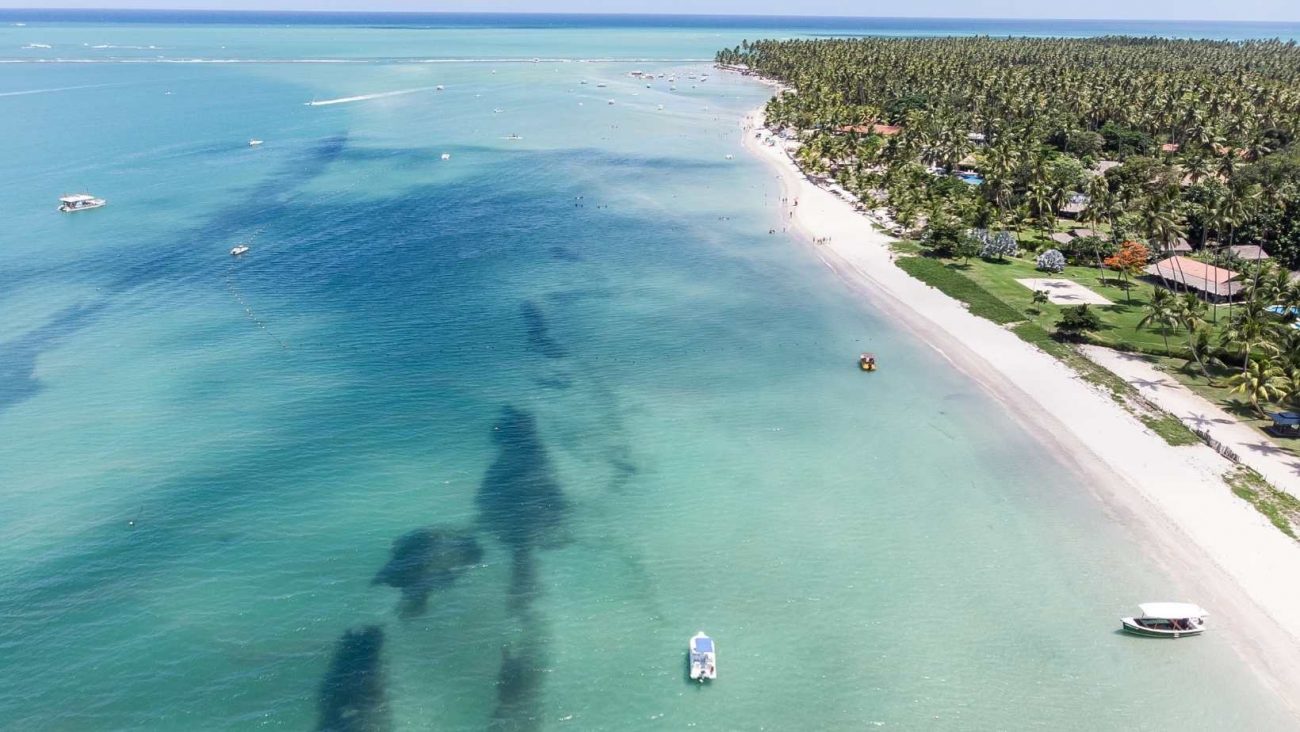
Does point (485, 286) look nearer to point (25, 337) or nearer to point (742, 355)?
point (742, 355)

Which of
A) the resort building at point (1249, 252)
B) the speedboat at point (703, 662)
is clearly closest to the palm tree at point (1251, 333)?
the resort building at point (1249, 252)

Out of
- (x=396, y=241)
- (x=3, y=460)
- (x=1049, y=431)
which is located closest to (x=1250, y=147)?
(x=1049, y=431)

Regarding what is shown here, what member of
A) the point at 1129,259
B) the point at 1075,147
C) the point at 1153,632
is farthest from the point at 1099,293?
the point at 1075,147

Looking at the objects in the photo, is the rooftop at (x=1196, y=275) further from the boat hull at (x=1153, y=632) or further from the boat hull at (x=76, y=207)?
the boat hull at (x=76, y=207)

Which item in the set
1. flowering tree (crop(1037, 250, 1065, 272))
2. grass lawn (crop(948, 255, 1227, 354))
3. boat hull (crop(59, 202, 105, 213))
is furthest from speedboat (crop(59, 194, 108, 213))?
flowering tree (crop(1037, 250, 1065, 272))

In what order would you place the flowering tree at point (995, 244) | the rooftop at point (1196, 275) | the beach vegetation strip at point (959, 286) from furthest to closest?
1. the flowering tree at point (995, 244)
2. the rooftop at point (1196, 275)
3. the beach vegetation strip at point (959, 286)
